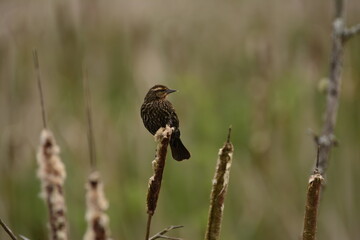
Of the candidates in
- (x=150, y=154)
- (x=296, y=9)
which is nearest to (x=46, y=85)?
(x=150, y=154)

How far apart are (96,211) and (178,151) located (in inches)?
21.9

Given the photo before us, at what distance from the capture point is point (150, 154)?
3.07 meters

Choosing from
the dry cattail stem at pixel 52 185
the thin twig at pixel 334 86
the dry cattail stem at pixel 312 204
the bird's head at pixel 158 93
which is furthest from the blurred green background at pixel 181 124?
the dry cattail stem at pixel 52 185

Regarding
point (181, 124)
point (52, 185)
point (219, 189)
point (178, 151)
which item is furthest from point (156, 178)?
point (181, 124)

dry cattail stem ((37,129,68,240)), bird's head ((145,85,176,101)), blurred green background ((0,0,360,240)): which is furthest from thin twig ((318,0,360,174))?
dry cattail stem ((37,129,68,240))

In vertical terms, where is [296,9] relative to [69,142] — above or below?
above

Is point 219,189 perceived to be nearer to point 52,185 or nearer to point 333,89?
point 52,185

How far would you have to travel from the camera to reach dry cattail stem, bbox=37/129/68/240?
0.67m

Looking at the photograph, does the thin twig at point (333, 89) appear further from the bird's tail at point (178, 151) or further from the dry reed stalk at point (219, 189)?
the dry reed stalk at point (219, 189)

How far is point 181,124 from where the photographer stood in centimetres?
316

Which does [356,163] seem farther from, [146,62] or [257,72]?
[146,62]

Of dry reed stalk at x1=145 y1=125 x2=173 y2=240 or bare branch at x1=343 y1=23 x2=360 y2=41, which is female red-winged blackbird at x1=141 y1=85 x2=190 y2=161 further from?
bare branch at x1=343 y1=23 x2=360 y2=41

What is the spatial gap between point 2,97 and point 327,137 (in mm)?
1939

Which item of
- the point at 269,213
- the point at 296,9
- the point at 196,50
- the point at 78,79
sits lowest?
the point at 269,213
